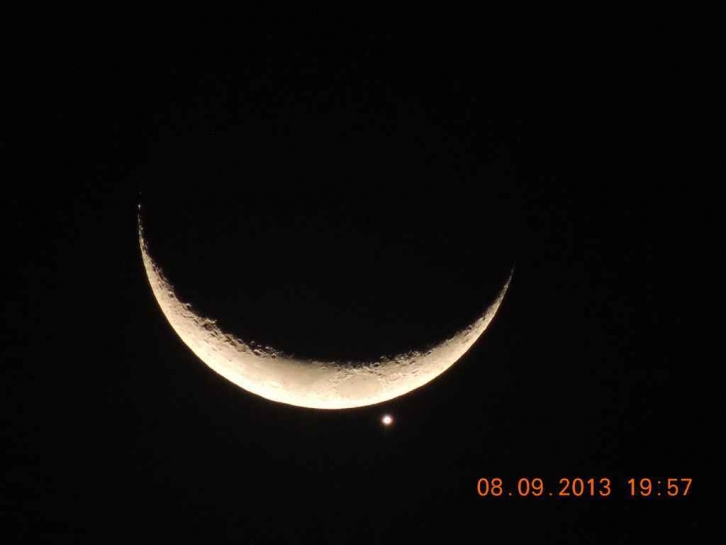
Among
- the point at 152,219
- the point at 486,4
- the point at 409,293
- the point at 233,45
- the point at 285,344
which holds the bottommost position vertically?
the point at 285,344

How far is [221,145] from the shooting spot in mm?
1525

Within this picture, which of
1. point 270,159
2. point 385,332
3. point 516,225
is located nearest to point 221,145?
point 270,159

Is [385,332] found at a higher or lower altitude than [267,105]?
lower

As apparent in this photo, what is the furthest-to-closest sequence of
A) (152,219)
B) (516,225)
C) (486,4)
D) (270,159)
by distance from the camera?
(516,225)
(152,219)
(486,4)
(270,159)

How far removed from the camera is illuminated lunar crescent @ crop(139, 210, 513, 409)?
5.63ft

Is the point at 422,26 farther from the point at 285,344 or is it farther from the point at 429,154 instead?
the point at 285,344

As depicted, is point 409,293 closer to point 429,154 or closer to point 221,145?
point 429,154

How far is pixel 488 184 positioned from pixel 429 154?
235 millimetres

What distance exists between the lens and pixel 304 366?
1.70 metres

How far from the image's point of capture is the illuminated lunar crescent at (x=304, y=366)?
1.72 m

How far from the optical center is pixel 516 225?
192cm

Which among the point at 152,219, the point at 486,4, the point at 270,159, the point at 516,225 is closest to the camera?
the point at 270,159

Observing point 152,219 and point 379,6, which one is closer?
point 379,6

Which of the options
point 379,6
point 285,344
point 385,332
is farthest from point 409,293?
point 379,6
